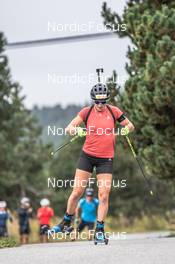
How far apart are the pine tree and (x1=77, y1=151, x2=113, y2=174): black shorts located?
7708 mm

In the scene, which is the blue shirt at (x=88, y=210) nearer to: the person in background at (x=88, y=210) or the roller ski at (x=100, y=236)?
the person in background at (x=88, y=210)

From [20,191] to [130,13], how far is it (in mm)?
30026

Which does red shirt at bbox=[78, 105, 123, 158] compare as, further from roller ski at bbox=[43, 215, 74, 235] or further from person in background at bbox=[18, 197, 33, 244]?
person in background at bbox=[18, 197, 33, 244]

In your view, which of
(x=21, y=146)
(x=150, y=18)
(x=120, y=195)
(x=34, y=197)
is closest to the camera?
(x=150, y=18)

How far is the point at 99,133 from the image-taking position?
491 inches

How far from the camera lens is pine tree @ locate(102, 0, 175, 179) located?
2048 cm

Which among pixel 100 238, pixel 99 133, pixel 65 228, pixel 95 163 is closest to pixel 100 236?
pixel 100 238

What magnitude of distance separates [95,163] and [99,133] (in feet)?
1.69

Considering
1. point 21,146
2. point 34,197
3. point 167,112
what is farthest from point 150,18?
point 34,197

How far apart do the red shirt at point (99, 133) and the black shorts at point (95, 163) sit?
0.22ft

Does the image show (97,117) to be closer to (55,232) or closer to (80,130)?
(80,130)

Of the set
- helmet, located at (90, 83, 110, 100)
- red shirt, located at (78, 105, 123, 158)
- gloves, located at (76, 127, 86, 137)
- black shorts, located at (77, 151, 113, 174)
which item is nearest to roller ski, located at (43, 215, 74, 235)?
black shorts, located at (77, 151, 113, 174)

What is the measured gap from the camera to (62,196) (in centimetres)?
6384

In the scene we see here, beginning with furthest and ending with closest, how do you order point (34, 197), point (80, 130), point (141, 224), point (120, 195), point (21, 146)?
1. point (120, 195)
2. point (34, 197)
3. point (21, 146)
4. point (141, 224)
5. point (80, 130)
